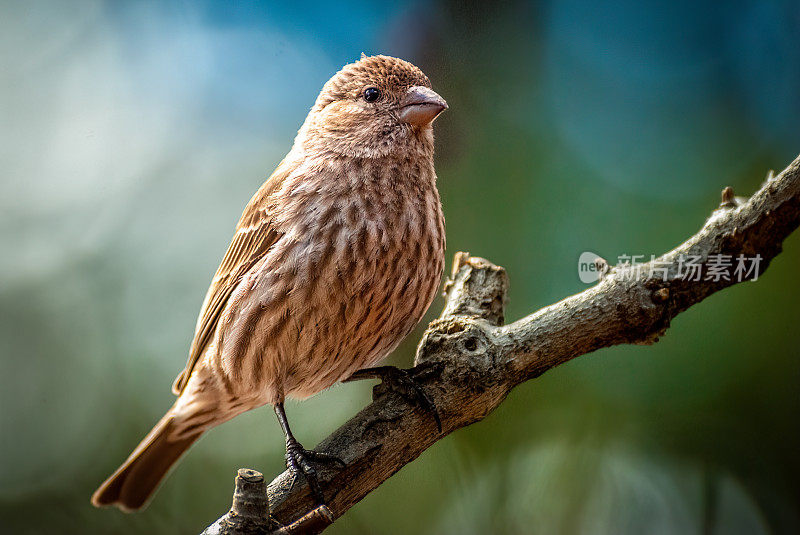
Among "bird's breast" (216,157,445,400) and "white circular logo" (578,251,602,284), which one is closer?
"bird's breast" (216,157,445,400)

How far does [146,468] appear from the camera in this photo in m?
2.71

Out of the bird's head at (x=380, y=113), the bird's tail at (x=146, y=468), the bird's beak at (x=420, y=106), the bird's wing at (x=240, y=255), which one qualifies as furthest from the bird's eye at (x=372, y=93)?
the bird's tail at (x=146, y=468)

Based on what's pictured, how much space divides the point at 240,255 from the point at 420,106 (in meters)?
0.84

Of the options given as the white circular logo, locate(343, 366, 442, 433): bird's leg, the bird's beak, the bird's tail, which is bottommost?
locate(343, 366, 442, 433): bird's leg

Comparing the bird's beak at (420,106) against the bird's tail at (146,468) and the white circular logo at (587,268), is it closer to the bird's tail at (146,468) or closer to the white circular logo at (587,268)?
the white circular logo at (587,268)

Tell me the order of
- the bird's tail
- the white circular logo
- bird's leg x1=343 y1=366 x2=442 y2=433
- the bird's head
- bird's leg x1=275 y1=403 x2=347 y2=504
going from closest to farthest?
bird's leg x1=275 y1=403 x2=347 y2=504, bird's leg x1=343 y1=366 x2=442 y2=433, the bird's head, the white circular logo, the bird's tail

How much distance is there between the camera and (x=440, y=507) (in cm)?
298

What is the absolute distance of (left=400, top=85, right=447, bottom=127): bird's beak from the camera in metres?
2.35

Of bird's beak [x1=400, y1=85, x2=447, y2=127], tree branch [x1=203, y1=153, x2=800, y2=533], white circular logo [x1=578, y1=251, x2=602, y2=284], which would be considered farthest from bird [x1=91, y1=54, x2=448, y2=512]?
white circular logo [x1=578, y1=251, x2=602, y2=284]

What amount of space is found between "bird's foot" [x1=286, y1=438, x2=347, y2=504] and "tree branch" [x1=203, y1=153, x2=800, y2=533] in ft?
0.07

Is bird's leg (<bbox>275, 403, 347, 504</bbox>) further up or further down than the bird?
further down

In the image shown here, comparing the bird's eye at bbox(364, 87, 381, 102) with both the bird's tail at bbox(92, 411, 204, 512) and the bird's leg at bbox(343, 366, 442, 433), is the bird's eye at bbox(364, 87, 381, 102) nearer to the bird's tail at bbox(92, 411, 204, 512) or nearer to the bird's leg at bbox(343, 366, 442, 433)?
the bird's leg at bbox(343, 366, 442, 433)

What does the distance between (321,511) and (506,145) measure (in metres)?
1.97

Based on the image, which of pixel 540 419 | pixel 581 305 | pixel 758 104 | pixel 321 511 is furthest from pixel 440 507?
pixel 758 104
